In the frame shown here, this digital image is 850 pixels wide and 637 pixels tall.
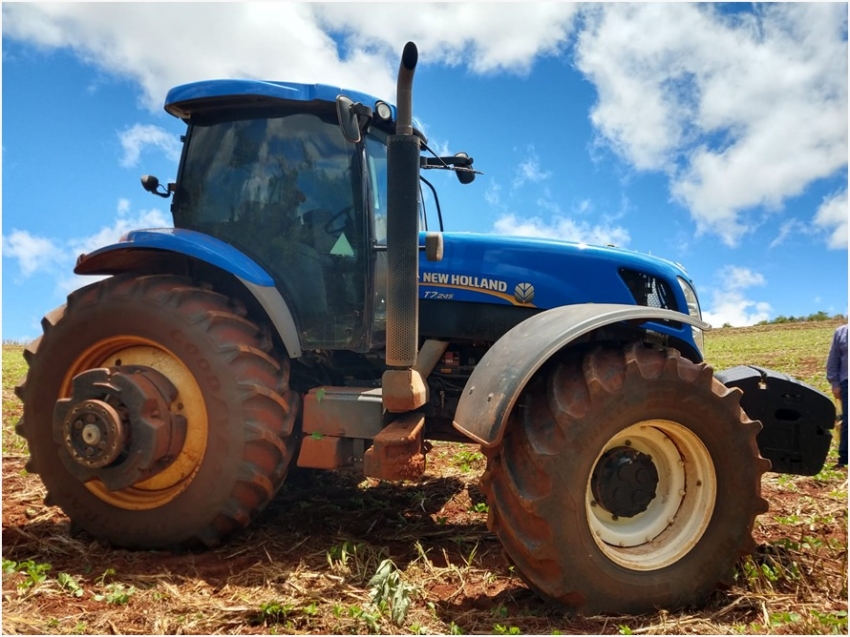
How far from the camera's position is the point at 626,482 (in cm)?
291

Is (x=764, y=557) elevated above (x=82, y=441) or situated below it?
below

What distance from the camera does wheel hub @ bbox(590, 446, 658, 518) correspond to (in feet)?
9.52

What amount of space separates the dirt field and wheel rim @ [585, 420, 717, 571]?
11.5 inches

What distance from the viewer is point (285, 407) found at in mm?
3398

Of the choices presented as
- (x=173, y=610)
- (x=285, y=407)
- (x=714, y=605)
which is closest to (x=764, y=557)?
(x=714, y=605)

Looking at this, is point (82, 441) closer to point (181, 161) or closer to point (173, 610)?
point (173, 610)

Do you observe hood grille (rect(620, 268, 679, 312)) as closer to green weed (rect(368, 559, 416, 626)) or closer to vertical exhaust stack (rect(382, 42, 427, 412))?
vertical exhaust stack (rect(382, 42, 427, 412))

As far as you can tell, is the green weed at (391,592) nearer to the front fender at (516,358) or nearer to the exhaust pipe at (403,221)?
the front fender at (516,358)

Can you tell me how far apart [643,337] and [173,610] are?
2720 millimetres

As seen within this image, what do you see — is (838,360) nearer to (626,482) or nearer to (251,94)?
(626,482)

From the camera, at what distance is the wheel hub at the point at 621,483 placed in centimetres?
290

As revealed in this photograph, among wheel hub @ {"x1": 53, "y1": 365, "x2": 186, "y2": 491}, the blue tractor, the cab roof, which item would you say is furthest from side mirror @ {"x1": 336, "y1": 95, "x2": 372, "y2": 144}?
wheel hub @ {"x1": 53, "y1": 365, "x2": 186, "y2": 491}

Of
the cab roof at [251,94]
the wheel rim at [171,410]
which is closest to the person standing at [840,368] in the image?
the cab roof at [251,94]

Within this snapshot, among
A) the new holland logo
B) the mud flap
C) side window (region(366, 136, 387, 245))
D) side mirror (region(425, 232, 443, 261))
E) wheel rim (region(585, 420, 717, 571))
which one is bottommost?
wheel rim (region(585, 420, 717, 571))
